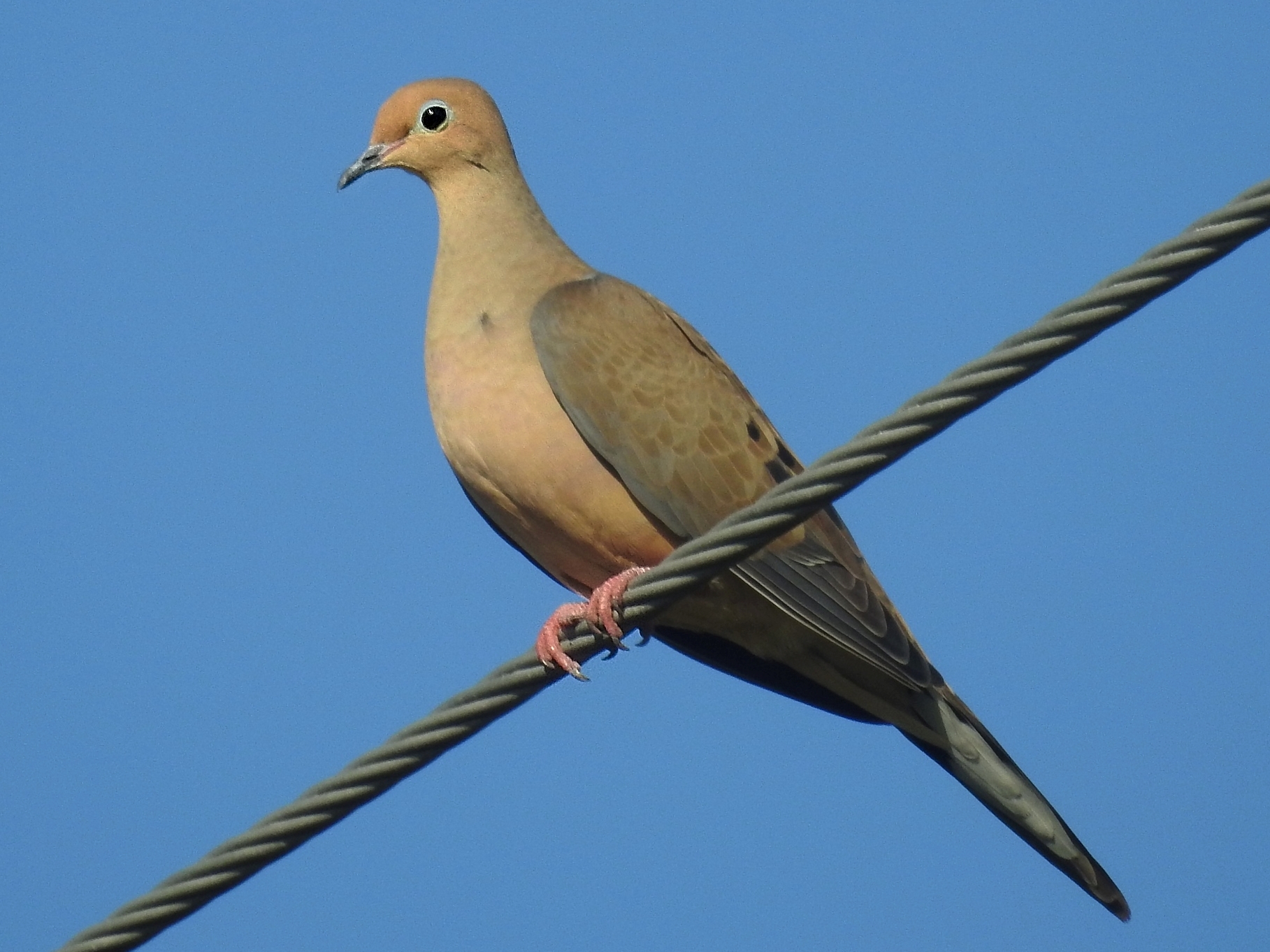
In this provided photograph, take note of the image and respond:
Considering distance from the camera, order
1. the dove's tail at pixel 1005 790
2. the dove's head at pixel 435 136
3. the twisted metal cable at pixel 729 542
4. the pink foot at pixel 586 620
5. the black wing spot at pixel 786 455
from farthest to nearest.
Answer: the dove's head at pixel 435 136 < the black wing spot at pixel 786 455 < the dove's tail at pixel 1005 790 < the pink foot at pixel 586 620 < the twisted metal cable at pixel 729 542

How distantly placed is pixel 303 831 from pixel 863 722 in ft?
7.29

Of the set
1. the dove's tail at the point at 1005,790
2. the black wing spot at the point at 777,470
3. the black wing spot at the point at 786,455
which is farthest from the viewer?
the black wing spot at the point at 786,455

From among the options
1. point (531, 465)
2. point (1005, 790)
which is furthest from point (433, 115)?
point (1005, 790)

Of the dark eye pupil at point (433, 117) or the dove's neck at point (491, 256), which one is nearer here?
the dove's neck at point (491, 256)

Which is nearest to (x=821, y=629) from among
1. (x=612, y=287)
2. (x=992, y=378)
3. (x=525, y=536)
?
(x=525, y=536)

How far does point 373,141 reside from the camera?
5684 mm

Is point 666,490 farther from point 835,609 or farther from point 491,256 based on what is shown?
point 491,256

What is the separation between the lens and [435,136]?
220 inches

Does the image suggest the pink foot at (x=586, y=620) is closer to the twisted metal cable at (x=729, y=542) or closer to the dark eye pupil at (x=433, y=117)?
the twisted metal cable at (x=729, y=542)

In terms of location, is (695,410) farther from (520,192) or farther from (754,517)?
A: (754,517)

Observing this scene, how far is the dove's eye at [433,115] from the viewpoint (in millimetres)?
5629

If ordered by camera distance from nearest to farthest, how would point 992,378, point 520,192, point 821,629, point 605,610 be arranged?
point 992,378
point 605,610
point 821,629
point 520,192

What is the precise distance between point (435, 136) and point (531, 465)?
1586mm

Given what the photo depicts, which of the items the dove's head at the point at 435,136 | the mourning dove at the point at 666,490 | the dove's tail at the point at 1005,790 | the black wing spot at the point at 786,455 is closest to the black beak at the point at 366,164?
the dove's head at the point at 435,136
